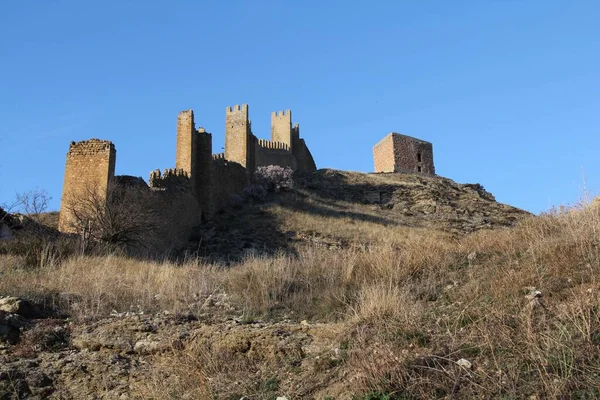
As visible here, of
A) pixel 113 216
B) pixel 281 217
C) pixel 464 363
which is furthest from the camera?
pixel 281 217

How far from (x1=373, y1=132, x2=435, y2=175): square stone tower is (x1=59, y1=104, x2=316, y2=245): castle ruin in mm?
7104

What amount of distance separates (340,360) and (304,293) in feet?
9.52

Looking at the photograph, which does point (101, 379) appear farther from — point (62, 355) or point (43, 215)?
point (43, 215)

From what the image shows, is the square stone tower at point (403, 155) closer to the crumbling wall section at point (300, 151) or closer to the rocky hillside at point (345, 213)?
the rocky hillside at point (345, 213)

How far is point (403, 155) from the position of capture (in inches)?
2110

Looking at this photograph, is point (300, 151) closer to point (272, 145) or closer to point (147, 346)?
point (272, 145)

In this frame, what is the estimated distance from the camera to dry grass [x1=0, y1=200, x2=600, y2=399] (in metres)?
4.95

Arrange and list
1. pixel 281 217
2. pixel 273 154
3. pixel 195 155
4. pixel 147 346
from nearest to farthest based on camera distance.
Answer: pixel 147 346 < pixel 195 155 < pixel 281 217 < pixel 273 154

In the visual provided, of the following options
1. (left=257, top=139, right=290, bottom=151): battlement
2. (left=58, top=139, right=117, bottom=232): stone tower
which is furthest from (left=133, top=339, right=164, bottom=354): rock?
(left=257, top=139, right=290, bottom=151): battlement

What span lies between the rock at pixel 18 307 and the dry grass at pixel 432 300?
57 cm

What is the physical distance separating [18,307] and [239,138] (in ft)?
115

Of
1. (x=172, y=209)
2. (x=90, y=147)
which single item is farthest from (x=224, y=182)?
(x=90, y=147)

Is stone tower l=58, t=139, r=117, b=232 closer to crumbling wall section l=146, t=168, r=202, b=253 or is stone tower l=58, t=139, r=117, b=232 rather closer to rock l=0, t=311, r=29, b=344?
crumbling wall section l=146, t=168, r=202, b=253

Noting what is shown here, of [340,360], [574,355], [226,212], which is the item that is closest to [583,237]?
[574,355]
